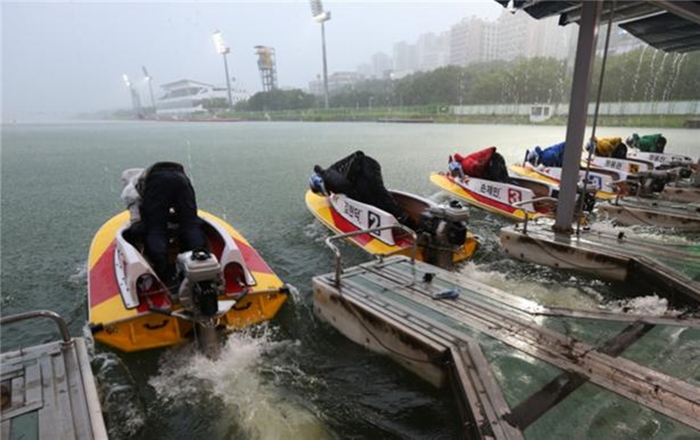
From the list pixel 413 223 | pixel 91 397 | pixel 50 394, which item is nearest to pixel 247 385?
pixel 91 397

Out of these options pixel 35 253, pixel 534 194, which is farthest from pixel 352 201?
pixel 35 253

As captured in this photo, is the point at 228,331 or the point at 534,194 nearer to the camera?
the point at 228,331

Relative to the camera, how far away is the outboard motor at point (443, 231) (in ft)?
19.4

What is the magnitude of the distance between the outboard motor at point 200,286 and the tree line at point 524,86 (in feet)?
52.8

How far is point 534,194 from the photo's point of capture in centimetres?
991

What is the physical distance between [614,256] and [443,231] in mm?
2598

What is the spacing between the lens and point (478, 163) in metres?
11.1

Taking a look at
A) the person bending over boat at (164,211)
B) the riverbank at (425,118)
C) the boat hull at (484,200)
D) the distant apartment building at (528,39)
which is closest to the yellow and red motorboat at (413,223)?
the person bending over boat at (164,211)

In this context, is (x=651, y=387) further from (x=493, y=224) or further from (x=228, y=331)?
(x=493, y=224)

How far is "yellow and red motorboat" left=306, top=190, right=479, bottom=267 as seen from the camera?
5.94 m

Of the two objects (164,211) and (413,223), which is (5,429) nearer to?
(164,211)

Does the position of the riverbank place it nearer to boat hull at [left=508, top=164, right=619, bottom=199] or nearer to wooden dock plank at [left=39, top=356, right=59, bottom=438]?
boat hull at [left=508, top=164, right=619, bottom=199]

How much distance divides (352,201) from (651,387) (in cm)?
577

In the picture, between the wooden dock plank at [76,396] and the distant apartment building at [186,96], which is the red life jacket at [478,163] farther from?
the distant apartment building at [186,96]
